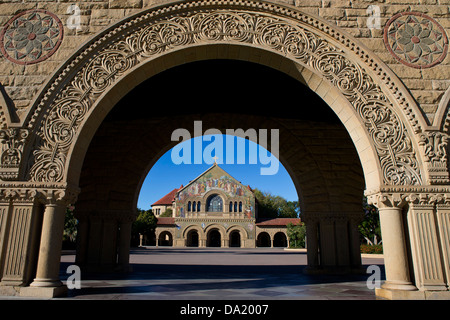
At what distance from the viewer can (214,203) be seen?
47031 mm

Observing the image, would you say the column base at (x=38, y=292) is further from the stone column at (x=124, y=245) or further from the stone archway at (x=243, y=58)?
the stone column at (x=124, y=245)

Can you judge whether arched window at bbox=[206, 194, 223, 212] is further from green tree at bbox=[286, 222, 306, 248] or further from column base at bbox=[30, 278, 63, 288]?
column base at bbox=[30, 278, 63, 288]

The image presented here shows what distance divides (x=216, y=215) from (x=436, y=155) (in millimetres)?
42217

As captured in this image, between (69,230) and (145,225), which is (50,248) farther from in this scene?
(145,225)

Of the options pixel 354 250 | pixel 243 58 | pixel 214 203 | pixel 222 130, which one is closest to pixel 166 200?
pixel 214 203

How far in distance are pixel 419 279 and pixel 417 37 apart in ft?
13.7

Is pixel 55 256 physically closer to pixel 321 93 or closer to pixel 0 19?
pixel 0 19

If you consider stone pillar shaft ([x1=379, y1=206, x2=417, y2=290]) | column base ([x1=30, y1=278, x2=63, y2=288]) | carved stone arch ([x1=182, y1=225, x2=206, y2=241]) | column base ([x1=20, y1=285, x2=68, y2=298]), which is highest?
carved stone arch ([x1=182, y1=225, x2=206, y2=241])

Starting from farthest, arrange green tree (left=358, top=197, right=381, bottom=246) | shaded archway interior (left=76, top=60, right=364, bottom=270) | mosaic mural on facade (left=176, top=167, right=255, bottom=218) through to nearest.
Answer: mosaic mural on facade (left=176, top=167, right=255, bottom=218)
green tree (left=358, top=197, right=381, bottom=246)
shaded archway interior (left=76, top=60, right=364, bottom=270)

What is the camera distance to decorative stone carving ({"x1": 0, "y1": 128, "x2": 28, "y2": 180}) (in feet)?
16.7

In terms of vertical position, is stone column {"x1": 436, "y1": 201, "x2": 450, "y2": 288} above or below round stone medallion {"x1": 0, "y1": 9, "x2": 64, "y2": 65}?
below

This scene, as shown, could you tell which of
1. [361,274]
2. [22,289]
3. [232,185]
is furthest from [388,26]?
[232,185]

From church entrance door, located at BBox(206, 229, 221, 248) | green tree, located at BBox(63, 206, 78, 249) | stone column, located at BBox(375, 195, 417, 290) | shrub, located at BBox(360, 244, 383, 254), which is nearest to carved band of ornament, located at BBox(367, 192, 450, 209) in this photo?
stone column, located at BBox(375, 195, 417, 290)

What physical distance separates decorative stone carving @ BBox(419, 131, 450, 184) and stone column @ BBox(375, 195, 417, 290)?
0.72 metres
